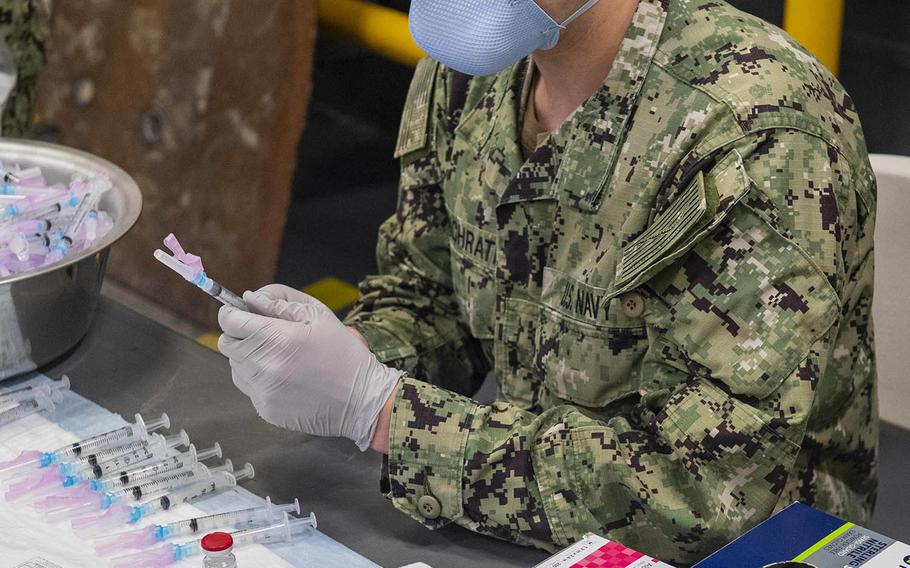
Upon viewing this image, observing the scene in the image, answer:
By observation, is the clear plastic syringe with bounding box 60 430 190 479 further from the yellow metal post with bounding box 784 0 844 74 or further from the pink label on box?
the yellow metal post with bounding box 784 0 844 74

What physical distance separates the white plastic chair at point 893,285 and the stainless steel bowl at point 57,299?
1.12m

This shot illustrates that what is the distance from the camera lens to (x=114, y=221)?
1.71 metres

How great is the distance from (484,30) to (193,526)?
2.29 feet

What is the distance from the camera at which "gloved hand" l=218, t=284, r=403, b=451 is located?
142 centimetres

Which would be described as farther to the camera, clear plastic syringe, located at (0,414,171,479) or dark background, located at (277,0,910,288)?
dark background, located at (277,0,910,288)

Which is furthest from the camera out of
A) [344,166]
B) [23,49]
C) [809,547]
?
[344,166]

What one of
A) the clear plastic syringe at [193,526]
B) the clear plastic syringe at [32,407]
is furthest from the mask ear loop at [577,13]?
the clear plastic syringe at [32,407]

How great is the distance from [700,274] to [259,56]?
7.25 ft

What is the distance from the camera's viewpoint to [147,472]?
1.42 metres

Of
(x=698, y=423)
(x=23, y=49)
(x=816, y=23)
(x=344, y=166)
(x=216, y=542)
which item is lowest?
(x=344, y=166)

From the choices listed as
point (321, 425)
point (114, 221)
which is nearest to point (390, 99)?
point (114, 221)

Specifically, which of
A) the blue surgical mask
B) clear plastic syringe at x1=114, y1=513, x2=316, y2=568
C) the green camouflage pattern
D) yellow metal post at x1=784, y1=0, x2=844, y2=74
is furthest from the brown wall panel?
clear plastic syringe at x1=114, y1=513, x2=316, y2=568

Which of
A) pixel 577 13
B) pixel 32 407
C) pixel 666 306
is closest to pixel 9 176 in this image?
pixel 32 407

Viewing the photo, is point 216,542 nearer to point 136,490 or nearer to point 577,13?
point 136,490
